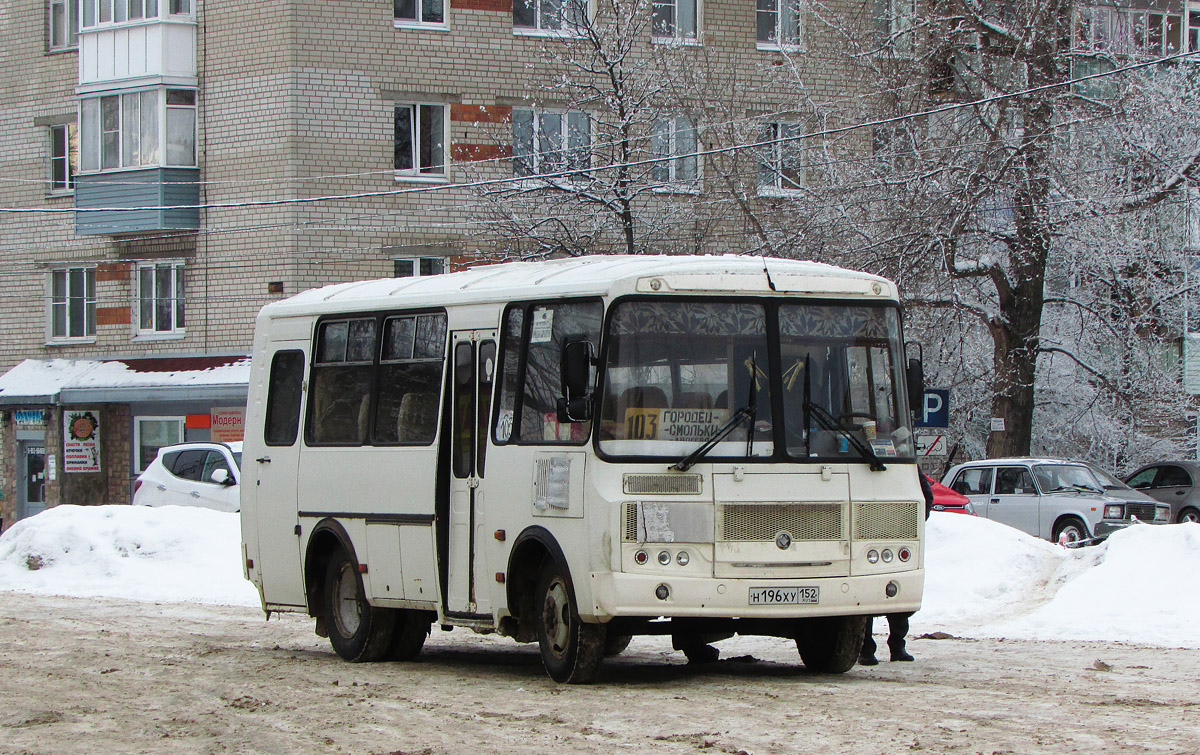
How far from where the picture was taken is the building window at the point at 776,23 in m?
36.7

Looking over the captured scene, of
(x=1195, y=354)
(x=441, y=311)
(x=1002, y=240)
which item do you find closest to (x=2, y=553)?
(x=441, y=311)

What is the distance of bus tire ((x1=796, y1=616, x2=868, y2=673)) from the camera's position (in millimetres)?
11906

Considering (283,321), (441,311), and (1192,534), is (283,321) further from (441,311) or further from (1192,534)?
(1192,534)

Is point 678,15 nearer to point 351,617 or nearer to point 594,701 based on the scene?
point 351,617

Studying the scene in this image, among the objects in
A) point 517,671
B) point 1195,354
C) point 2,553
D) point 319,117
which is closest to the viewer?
point 517,671

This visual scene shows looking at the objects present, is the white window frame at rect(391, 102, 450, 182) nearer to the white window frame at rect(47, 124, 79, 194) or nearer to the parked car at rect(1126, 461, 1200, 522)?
the white window frame at rect(47, 124, 79, 194)

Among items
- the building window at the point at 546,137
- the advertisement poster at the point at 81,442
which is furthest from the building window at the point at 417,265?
the advertisement poster at the point at 81,442

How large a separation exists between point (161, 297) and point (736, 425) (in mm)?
28368

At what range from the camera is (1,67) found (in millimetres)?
40094

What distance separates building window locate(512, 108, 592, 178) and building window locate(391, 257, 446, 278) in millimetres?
2398

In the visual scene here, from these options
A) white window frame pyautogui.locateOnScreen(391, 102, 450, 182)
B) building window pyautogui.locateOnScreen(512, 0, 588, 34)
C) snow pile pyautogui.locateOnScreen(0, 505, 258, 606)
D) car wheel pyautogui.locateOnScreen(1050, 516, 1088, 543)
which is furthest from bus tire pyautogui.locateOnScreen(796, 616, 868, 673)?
white window frame pyautogui.locateOnScreen(391, 102, 450, 182)

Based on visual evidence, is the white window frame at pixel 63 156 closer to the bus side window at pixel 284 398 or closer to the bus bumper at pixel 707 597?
the bus side window at pixel 284 398

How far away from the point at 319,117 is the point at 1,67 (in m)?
9.23

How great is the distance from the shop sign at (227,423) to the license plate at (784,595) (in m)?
26.6
